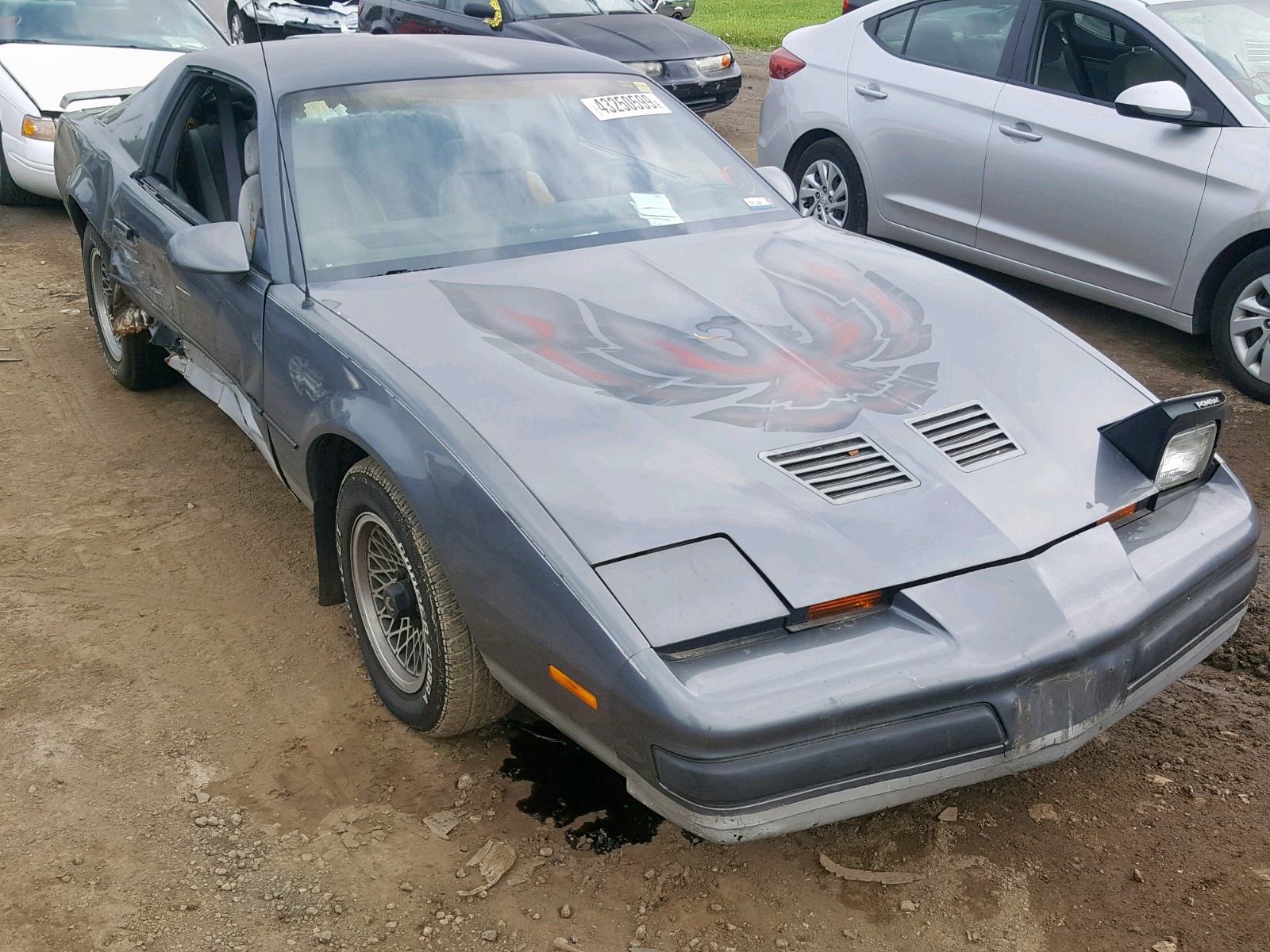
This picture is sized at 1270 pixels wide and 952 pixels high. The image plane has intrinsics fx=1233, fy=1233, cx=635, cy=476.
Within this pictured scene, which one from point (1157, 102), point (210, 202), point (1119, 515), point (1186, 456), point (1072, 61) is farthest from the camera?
point (1072, 61)

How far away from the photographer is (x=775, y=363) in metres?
2.97

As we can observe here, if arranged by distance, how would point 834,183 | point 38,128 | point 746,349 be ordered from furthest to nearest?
point 38,128
point 834,183
point 746,349

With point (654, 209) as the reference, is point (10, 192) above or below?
below

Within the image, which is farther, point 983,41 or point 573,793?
point 983,41

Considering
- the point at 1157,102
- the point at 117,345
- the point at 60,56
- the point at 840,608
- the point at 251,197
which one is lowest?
the point at 117,345

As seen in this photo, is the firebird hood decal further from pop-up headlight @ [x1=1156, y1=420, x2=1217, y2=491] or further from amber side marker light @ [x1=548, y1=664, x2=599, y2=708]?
amber side marker light @ [x1=548, y1=664, x2=599, y2=708]

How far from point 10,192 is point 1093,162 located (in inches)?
272

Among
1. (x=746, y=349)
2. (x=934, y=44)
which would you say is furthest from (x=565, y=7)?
(x=746, y=349)

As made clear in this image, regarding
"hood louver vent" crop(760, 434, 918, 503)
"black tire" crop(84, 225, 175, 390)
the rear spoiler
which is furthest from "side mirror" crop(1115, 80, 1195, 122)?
the rear spoiler

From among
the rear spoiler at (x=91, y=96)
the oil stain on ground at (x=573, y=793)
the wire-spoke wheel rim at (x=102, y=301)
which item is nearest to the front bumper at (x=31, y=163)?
the rear spoiler at (x=91, y=96)

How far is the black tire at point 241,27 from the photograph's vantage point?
13.8m

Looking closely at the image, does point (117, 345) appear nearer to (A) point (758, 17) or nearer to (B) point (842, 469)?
(B) point (842, 469)

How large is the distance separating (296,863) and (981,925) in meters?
1.46

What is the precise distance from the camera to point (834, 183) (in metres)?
6.82
